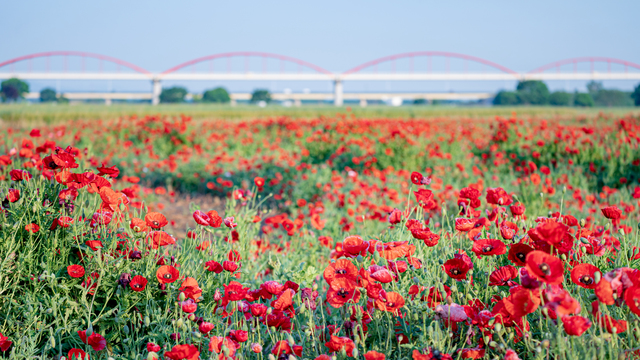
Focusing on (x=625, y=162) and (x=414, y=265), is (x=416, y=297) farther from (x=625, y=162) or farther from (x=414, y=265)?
(x=625, y=162)

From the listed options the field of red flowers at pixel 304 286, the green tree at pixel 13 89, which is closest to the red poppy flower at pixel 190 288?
the field of red flowers at pixel 304 286

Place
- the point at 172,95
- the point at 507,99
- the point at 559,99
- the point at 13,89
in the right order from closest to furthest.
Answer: the point at 559,99 < the point at 507,99 < the point at 13,89 < the point at 172,95

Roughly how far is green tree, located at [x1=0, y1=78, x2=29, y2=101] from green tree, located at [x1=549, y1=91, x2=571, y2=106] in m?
69.1

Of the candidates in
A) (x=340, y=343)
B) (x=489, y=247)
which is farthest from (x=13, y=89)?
(x=489, y=247)

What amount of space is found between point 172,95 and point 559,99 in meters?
50.1

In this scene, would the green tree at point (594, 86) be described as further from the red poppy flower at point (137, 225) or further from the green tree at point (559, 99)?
the red poppy flower at point (137, 225)

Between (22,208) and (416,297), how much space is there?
1.67 m

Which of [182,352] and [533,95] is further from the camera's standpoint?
[533,95]

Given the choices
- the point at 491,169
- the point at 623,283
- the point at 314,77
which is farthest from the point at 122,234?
the point at 314,77

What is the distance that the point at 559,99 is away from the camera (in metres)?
54.0

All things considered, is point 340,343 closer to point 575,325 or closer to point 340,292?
point 340,292

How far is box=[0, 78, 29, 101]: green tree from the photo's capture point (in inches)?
2438

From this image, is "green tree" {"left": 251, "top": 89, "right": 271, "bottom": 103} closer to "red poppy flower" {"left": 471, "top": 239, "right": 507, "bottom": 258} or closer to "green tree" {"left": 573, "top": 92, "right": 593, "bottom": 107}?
"green tree" {"left": 573, "top": 92, "right": 593, "bottom": 107}

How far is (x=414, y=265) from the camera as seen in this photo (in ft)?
5.31
